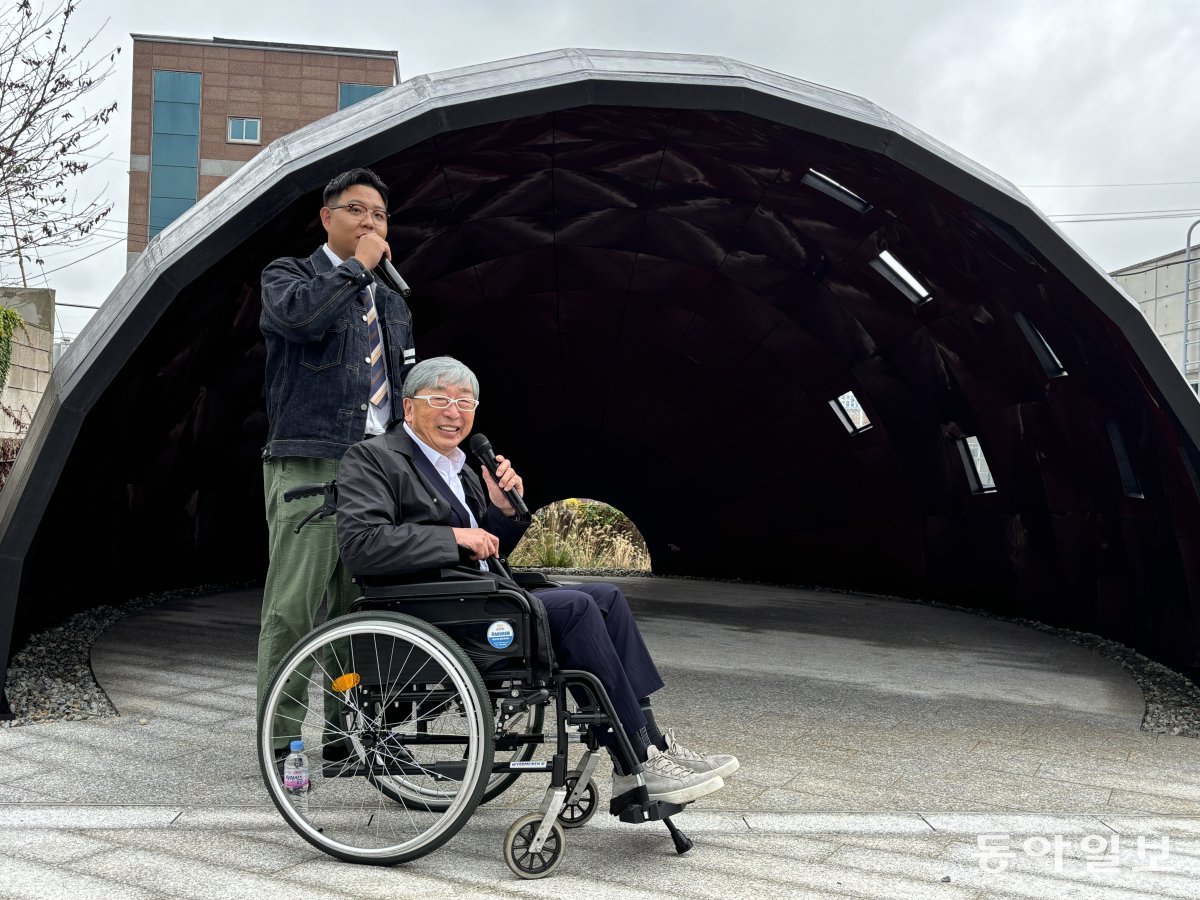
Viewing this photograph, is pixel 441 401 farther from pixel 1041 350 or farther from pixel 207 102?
pixel 207 102

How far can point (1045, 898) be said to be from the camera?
111 inches

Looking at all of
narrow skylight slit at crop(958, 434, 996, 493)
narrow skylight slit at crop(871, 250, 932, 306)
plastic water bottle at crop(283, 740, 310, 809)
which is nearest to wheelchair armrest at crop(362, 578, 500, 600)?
plastic water bottle at crop(283, 740, 310, 809)

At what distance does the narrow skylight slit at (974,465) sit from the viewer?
9734mm

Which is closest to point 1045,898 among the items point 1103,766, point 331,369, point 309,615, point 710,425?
point 1103,766

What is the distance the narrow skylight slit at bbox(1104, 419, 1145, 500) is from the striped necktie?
4930 millimetres

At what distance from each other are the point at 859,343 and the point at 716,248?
5.20 ft

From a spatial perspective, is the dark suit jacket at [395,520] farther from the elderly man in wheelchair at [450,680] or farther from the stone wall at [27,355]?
the stone wall at [27,355]

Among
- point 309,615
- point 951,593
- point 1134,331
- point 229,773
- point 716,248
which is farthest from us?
point 951,593

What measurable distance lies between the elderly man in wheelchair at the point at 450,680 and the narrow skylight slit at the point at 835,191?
4.98 metres

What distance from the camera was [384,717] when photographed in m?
2.98

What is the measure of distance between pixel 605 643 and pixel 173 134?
139 ft

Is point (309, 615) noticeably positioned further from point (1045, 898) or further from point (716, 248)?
point (716, 248)

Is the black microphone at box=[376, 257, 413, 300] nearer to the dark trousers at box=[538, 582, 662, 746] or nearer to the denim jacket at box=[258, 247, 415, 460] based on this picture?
the denim jacket at box=[258, 247, 415, 460]

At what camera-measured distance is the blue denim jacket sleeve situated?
3.46 meters
